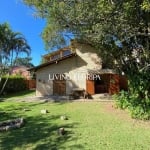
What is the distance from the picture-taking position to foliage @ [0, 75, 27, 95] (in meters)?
37.3

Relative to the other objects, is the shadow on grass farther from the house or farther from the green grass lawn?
the house

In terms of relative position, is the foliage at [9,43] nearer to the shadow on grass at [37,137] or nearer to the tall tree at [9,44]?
the tall tree at [9,44]

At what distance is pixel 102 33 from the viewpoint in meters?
15.2

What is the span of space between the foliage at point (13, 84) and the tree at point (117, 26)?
20.6 metres

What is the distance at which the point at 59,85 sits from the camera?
31.4m

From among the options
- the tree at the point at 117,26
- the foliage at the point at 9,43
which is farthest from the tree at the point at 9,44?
the tree at the point at 117,26

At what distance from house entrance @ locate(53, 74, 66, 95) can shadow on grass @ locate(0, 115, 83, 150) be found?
1653 cm

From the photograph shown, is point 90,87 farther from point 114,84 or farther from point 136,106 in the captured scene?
point 136,106

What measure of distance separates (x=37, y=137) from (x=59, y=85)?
65.5ft

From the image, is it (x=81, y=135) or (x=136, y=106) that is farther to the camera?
(x=136, y=106)

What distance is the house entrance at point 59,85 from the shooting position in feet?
102

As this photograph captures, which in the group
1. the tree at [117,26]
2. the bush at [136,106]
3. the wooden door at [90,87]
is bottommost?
the bush at [136,106]

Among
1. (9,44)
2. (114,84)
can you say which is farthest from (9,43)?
(114,84)

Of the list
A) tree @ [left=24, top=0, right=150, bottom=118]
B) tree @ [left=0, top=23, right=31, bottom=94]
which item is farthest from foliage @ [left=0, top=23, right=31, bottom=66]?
tree @ [left=24, top=0, right=150, bottom=118]
